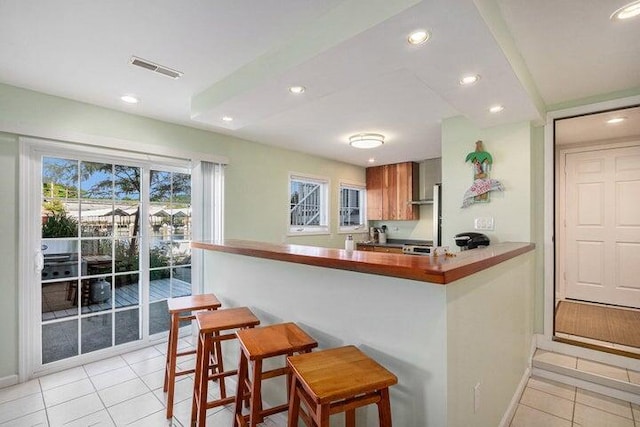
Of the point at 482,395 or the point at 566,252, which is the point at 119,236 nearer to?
the point at 482,395

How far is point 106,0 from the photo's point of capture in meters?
1.54

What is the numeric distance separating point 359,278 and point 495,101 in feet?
5.78

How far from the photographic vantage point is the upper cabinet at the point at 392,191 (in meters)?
5.47

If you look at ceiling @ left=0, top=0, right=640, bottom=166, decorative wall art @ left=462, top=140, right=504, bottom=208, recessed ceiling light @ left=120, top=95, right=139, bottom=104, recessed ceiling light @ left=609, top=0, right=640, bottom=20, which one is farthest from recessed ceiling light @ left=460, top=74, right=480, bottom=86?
recessed ceiling light @ left=120, top=95, right=139, bottom=104

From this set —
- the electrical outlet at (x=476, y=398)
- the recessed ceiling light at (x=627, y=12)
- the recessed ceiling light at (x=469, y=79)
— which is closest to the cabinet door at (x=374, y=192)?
the recessed ceiling light at (x=469, y=79)

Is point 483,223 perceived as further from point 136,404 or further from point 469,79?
point 136,404

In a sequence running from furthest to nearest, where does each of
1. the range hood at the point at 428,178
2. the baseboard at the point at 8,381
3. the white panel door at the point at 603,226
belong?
the range hood at the point at 428,178 < the white panel door at the point at 603,226 < the baseboard at the point at 8,381

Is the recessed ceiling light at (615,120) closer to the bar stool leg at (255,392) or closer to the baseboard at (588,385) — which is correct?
the baseboard at (588,385)

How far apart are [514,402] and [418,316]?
151 cm

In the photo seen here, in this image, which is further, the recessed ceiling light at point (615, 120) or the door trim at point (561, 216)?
the door trim at point (561, 216)

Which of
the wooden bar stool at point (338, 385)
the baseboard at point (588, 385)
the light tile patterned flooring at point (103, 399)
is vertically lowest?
the light tile patterned flooring at point (103, 399)

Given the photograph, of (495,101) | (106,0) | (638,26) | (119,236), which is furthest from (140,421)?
→ (638,26)

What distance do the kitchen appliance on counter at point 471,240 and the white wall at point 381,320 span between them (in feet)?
5.21

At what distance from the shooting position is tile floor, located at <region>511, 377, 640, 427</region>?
204cm
